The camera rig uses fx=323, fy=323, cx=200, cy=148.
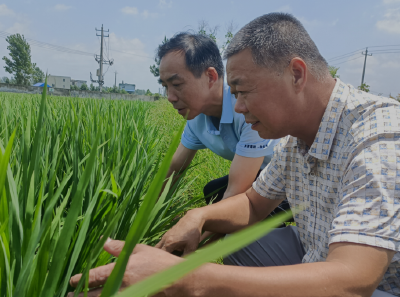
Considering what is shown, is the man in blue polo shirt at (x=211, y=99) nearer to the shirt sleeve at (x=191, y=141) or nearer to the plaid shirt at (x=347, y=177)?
the shirt sleeve at (x=191, y=141)

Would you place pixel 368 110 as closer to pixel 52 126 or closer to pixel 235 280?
pixel 235 280

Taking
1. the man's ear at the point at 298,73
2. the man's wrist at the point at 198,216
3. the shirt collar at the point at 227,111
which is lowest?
the man's wrist at the point at 198,216

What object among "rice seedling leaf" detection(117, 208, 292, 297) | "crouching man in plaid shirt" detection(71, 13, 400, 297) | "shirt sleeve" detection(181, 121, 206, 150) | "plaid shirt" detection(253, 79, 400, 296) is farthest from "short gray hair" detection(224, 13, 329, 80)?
"shirt sleeve" detection(181, 121, 206, 150)

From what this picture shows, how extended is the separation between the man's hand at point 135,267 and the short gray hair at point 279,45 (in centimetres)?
57

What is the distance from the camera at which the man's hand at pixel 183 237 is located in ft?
3.14

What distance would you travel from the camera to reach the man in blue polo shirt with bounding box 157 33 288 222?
1.42 metres

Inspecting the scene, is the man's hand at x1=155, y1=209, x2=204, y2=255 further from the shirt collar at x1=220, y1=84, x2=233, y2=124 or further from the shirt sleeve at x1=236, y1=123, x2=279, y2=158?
the shirt collar at x1=220, y1=84, x2=233, y2=124

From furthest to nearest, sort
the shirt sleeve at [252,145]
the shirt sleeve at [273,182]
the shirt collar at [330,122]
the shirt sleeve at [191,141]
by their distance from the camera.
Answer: the shirt sleeve at [191,141]
the shirt sleeve at [252,145]
the shirt sleeve at [273,182]
the shirt collar at [330,122]

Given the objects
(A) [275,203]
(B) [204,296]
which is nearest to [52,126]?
(A) [275,203]

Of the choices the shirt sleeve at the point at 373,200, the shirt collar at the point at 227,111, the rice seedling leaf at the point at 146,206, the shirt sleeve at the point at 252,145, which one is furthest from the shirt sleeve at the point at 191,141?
the rice seedling leaf at the point at 146,206

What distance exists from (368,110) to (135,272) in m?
0.63

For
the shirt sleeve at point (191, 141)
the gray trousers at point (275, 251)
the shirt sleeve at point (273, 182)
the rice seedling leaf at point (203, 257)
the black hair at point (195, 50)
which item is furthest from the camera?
the shirt sleeve at point (191, 141)

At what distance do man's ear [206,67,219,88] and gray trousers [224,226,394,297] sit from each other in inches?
30.5

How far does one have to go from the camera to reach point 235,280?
60 cm
